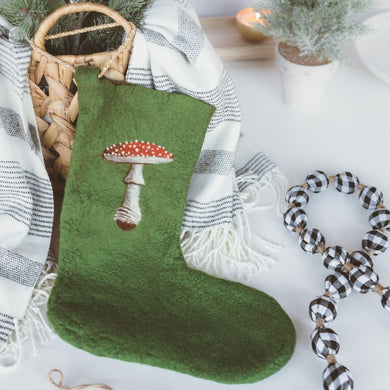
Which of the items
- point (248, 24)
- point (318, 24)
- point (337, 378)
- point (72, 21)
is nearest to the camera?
point (337, 378)

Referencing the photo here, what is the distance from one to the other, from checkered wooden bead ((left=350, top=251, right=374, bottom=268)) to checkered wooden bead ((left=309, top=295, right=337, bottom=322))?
7 centimetres

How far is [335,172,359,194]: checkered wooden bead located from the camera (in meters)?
0.72

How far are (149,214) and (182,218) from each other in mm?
45

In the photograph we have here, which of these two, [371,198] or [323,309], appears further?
[371,198]

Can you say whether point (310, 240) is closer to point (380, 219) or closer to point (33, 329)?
point (380, 219)

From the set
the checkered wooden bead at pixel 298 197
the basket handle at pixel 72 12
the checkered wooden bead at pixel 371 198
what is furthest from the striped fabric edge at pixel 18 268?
the checkered wooden bead at pixel 371 198

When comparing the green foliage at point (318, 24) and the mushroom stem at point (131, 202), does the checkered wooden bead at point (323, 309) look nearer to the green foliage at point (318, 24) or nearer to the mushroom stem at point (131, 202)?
the mushroom stem at point (131, 202)

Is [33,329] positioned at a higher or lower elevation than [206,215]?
lower

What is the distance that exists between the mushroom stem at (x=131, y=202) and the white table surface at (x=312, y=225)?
0.16 meters

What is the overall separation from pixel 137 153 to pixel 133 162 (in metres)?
0.01

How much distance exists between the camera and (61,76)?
0.60 m

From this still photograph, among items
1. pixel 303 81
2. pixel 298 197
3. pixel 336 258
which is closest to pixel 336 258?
pixel 336 258

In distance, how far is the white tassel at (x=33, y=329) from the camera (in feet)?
1.88

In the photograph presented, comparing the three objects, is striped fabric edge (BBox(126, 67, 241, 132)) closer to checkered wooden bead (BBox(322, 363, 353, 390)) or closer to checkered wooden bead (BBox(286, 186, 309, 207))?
checkered wooden bead (BBox(286, 186, 309, 207))
